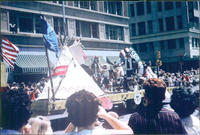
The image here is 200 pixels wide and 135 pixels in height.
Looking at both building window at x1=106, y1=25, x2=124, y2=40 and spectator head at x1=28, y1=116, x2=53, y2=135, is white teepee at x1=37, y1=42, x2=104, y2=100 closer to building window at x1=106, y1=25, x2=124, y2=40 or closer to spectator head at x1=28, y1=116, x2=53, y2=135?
spectator head at x1=28, y1=116, x2=53, y2=135

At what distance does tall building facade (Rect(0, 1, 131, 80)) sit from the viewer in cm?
1409

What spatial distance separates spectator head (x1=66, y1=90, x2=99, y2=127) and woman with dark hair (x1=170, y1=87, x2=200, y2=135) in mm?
1077

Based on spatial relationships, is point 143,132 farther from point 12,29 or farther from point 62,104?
point 12,29

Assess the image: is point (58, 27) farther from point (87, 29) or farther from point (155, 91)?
point (155, 91)

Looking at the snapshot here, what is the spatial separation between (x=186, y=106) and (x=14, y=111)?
1.95m

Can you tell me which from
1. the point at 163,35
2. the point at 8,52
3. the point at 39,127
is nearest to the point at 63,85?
the point at 8,52

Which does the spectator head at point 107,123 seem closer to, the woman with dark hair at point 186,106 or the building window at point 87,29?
the woman with dark hair at point 186,106

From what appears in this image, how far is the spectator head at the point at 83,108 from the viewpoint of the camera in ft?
7.09

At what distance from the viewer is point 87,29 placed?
73.9 ft

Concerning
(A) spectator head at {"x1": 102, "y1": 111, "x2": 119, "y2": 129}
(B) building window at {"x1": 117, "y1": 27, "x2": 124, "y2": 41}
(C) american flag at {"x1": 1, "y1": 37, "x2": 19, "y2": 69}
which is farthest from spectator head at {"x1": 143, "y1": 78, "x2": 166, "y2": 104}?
(B) building window at {"x1": 117, "y1": 27, "x2": 124, "y2": 41}

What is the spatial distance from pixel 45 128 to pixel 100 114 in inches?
23.6

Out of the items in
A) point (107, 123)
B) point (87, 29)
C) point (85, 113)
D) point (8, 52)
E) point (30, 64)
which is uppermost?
point (87, 29)

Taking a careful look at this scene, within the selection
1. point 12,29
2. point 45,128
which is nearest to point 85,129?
point 45,128

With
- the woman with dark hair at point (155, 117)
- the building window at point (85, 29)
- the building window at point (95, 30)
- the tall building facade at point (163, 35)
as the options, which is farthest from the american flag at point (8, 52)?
the building window at point (95, 30)
